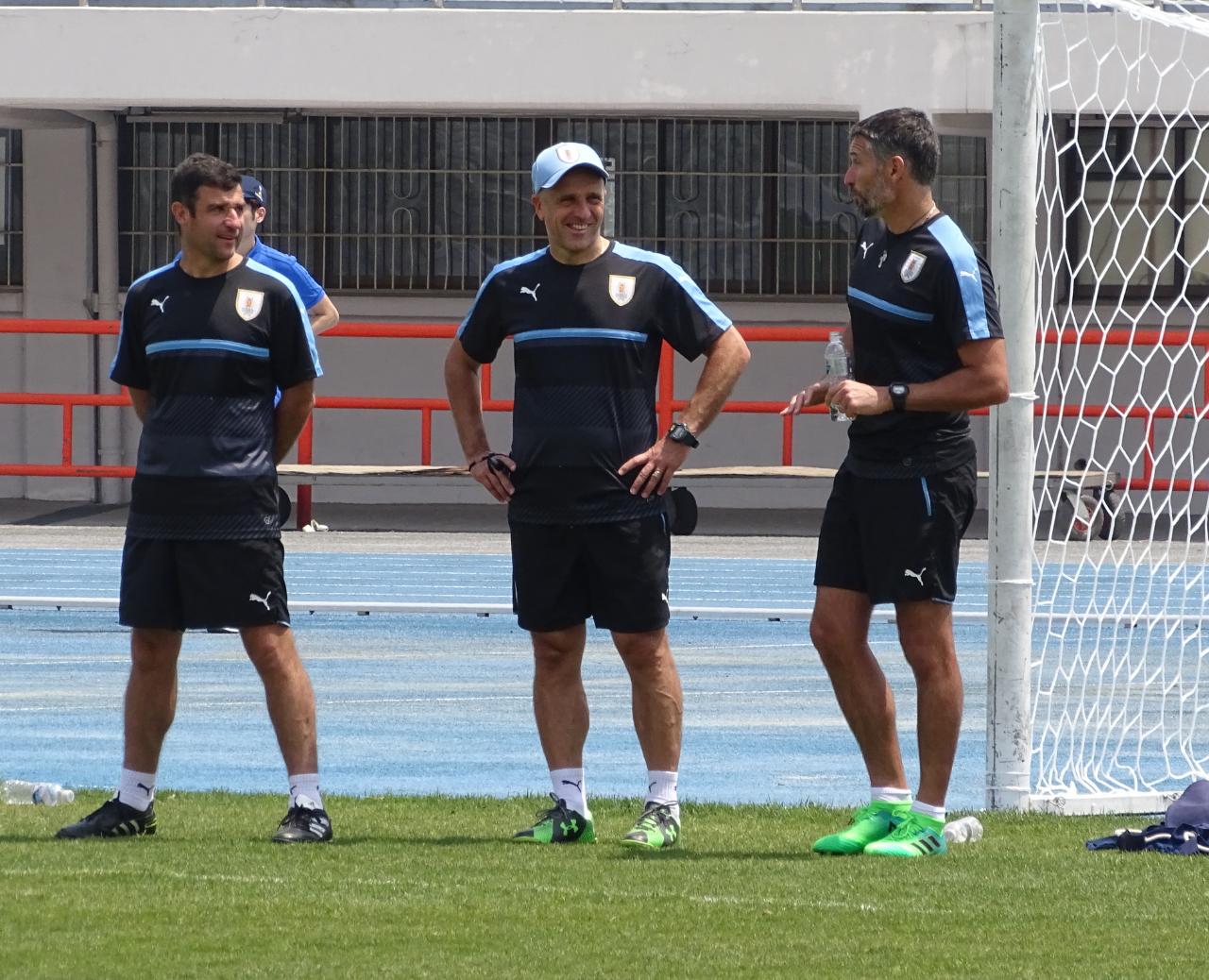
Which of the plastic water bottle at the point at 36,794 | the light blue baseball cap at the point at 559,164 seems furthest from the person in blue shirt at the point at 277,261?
the light blue baseball cap at the point at 559,164

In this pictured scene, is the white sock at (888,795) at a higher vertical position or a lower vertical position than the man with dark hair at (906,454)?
lower

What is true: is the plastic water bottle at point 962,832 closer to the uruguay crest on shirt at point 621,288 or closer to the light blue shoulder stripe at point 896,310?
the light blue shoulder stripe at point 896,310

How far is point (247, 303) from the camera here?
253 inches

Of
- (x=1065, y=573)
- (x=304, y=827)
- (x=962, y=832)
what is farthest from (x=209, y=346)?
(x=1065, y=573)

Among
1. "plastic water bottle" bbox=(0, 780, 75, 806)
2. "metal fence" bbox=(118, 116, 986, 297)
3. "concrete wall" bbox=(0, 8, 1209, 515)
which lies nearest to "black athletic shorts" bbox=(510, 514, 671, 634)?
"plastic water bottle" bbox=(0, 780, 75, 806)

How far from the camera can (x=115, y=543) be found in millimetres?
17891

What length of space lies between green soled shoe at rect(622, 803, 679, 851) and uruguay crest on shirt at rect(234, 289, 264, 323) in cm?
171

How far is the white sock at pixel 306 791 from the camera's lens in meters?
6.42

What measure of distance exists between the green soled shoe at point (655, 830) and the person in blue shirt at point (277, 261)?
103 inches

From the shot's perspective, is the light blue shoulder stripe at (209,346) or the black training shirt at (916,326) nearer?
the black training shirt at (916,326)

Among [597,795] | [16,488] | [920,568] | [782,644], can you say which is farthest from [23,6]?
[920,568]

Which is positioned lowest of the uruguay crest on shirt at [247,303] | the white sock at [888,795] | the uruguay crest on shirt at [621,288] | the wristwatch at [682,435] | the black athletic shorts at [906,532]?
the white sock at [888,795]

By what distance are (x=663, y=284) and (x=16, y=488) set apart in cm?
1760

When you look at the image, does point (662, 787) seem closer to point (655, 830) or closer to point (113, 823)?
point (655, 830)
